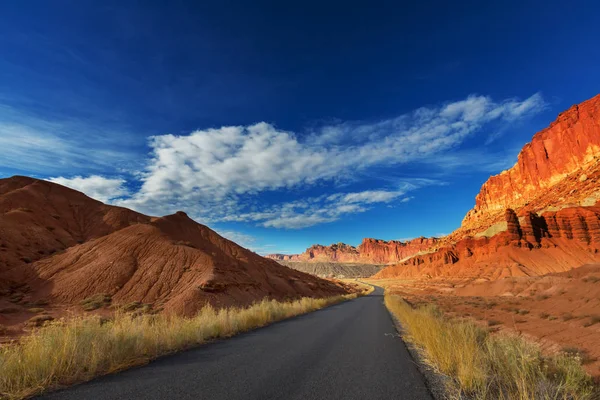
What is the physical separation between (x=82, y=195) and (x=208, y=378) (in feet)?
208

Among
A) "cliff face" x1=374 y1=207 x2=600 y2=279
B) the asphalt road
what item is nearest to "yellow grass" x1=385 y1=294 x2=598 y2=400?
the asphalt road

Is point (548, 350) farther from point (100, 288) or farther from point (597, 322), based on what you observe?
point (100, 288)

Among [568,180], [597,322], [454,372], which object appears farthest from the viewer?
[568,180]

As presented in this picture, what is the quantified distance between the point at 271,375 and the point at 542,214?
10005 centimetres

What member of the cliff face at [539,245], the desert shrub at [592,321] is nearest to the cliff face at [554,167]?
the cliff face at [539,245]

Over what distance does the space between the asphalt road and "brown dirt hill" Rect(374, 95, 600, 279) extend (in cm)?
7428

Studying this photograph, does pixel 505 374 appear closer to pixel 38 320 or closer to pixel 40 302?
pixel 38 320

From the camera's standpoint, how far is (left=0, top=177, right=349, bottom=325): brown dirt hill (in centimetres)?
2780

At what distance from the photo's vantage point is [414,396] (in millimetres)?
Answer: 5441

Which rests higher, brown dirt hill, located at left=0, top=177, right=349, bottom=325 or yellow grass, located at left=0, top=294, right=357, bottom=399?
brown dirt hill, located at left=0, top=177, right=349, bottom=325

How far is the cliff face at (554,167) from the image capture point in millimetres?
92500

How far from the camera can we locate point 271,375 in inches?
265

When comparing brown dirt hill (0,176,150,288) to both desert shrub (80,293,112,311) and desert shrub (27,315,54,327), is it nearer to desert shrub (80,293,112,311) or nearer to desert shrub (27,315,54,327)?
desert shrub (80,293,112,311)

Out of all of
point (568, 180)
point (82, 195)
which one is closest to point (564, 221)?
point (568, 180)
